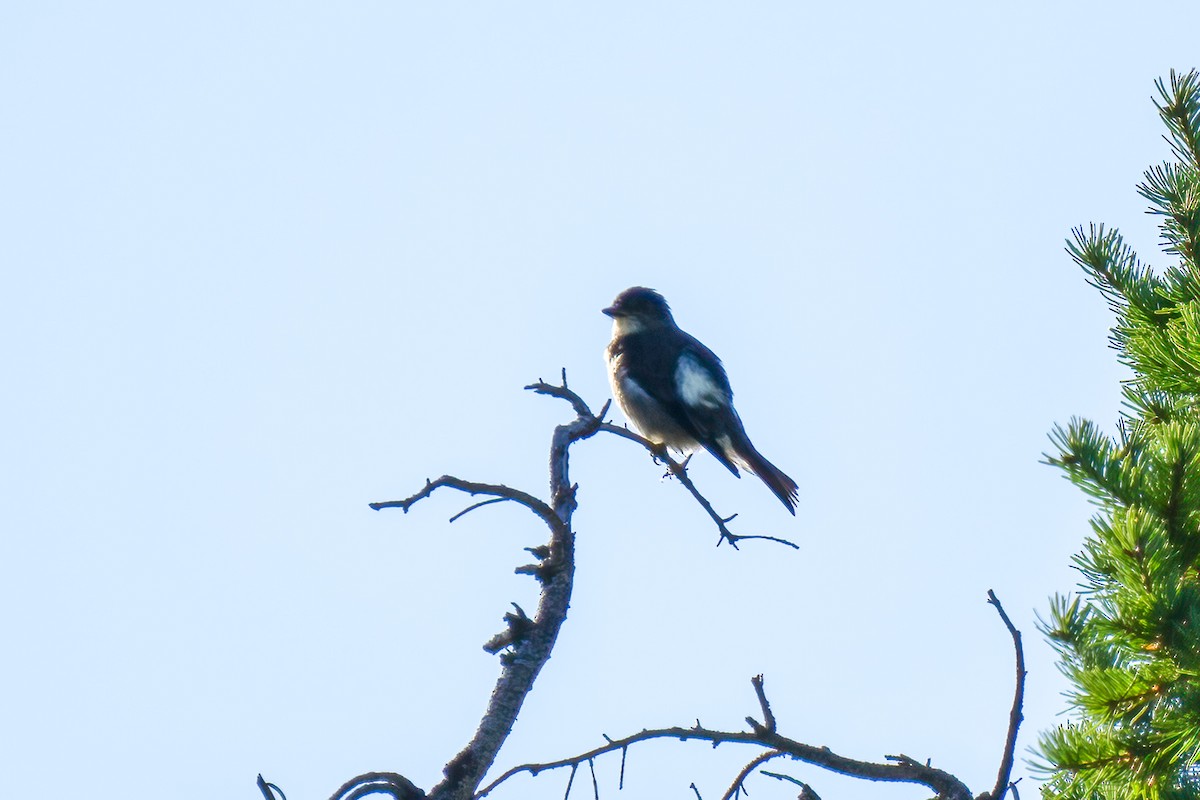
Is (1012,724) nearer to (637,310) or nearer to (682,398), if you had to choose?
(682,398)

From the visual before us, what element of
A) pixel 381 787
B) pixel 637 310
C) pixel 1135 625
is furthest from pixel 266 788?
pixel 637 310

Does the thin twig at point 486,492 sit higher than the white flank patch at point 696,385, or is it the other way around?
the white flank patch at point 696,385

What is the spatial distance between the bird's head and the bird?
210 mm

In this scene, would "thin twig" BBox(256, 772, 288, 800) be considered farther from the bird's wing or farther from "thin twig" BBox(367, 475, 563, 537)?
the bird's wing

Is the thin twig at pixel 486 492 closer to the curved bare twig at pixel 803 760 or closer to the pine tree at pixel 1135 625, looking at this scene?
the curved bare twig at pixel 803 760

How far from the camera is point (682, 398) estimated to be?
28.5 feet

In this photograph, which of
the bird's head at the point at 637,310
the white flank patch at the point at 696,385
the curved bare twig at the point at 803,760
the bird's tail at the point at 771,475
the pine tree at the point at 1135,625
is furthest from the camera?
the bird's head at the point at 637,310

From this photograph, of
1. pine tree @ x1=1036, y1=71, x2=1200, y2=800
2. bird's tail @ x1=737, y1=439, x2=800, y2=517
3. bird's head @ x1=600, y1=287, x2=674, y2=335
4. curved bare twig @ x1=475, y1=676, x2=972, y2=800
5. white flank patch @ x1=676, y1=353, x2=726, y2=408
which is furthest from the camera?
bird's head @ x1=600, y1=287, x2=674, y2=335

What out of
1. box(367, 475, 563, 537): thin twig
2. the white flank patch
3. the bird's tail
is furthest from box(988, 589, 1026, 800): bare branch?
the white flank patch

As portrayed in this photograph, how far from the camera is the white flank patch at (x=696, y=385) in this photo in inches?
344

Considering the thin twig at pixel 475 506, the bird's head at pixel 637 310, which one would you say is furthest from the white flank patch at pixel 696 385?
the thin twig at pixel 475 506

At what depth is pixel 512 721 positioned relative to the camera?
11.8ft

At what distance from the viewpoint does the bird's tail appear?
811 centimetres

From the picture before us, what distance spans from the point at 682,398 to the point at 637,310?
138 centimetres
